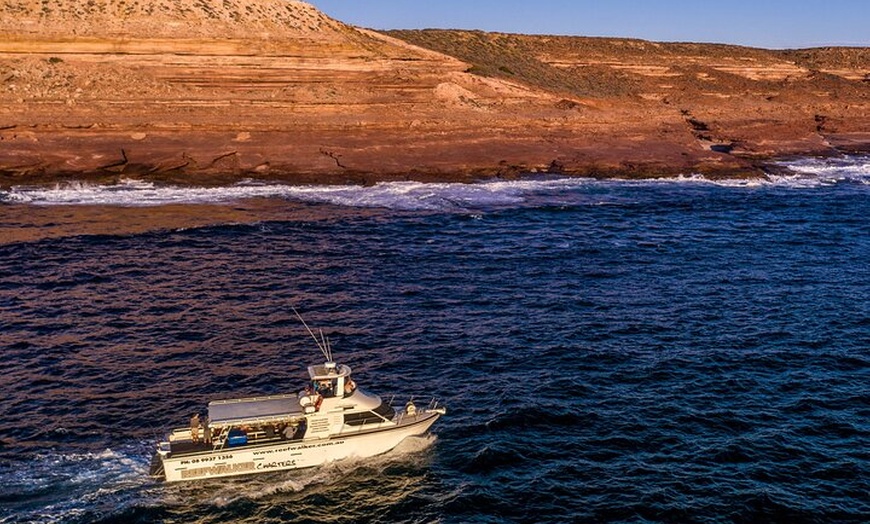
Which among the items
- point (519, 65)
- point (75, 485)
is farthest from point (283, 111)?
point (75, 485)

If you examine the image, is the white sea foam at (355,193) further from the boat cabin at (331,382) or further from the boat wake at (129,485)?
the boat wake at (129,485)

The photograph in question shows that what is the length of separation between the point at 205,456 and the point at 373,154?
187ft

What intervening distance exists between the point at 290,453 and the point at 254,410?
90.5 inches

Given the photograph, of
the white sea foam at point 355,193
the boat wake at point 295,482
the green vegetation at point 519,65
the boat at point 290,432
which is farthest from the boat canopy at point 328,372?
the green vegetation at point 519,65

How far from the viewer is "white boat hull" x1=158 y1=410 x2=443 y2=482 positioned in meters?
31.2

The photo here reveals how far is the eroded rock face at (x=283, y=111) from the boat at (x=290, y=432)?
167 ft

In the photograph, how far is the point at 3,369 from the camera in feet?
136

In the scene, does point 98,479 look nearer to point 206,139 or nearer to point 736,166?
point 206,139

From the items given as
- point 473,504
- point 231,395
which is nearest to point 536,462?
point 473,504

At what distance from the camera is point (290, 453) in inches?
1268

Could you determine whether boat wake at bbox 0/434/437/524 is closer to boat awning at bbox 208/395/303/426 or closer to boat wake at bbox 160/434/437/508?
boat wake at bbox 160/434/437/508

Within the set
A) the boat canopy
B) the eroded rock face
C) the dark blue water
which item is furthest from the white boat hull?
the eroded rock face

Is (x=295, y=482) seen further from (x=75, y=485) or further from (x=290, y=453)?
(x=75, y=485)

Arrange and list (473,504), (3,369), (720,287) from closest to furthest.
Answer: (473,504) < (3,369) < (720,287)
